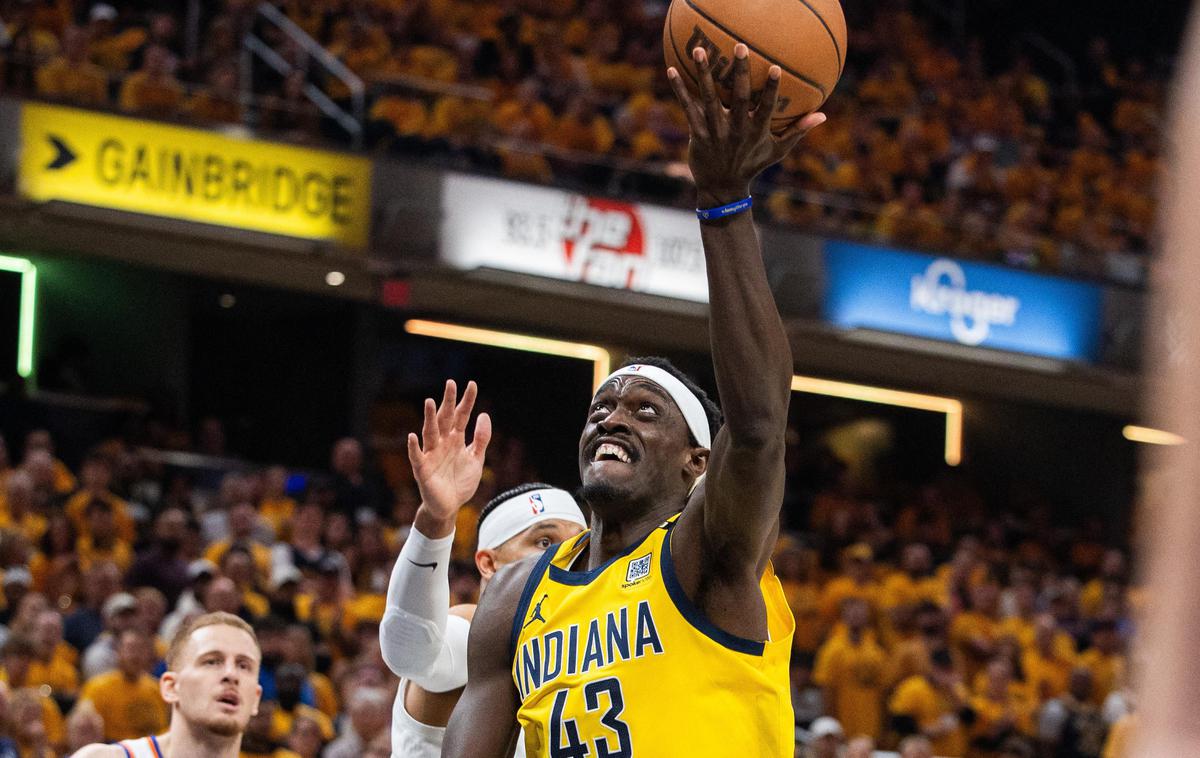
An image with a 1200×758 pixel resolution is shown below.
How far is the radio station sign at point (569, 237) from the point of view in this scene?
15.4 m

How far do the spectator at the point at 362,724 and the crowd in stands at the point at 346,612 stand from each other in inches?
0.6

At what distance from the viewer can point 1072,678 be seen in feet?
42.3

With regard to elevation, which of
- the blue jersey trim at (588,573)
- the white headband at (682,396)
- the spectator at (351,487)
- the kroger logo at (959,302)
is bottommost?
the blue jersey trim at (588,573)

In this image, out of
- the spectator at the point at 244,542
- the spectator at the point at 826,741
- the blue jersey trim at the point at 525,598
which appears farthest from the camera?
the spectator at the point at 244,542

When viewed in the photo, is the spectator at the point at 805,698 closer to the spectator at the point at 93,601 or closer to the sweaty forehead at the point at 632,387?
the spectator at the point at 93,601

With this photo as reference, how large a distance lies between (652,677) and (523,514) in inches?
68.5

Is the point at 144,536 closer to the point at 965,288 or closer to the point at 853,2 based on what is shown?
the point at 965,288

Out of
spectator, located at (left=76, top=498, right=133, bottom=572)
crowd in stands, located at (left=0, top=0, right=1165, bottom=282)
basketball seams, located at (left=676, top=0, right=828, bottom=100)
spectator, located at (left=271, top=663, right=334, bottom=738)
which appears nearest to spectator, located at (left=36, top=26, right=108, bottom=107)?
crowd in stands, located at (left=0, top=0, right=1165, bottom=282)

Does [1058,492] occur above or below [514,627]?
above

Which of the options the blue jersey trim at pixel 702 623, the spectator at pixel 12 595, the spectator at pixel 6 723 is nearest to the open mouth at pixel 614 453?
the blue jersey trim at pixel 702 623

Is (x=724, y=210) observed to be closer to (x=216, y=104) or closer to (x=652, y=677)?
(x=652, y=677)

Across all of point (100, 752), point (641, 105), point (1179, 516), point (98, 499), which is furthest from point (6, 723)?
point (641, 105)

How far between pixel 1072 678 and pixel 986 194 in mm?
7091

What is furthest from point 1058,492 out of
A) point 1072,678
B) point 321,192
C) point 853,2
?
point 321,192
